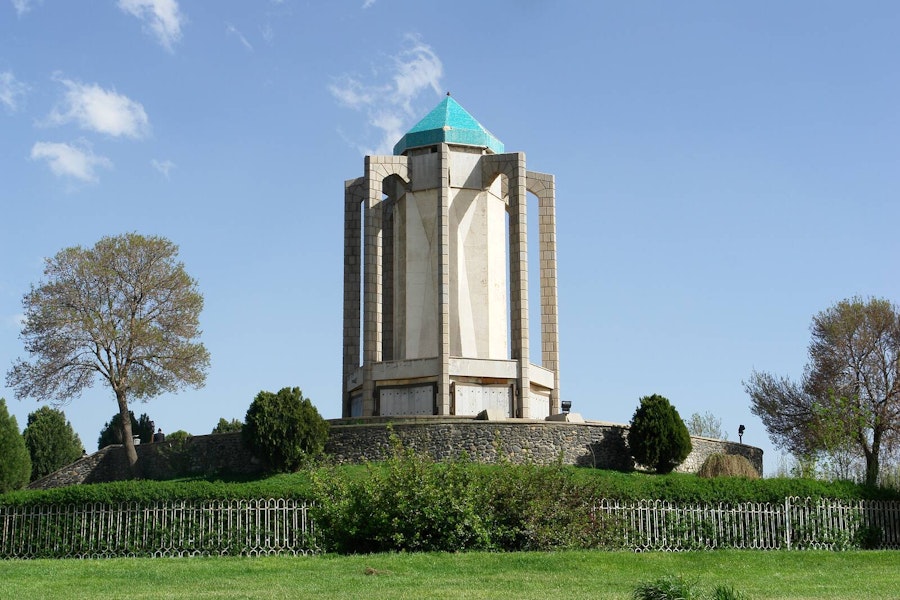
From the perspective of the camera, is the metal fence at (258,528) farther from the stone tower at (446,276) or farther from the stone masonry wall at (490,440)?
the stone tower at (446,276)

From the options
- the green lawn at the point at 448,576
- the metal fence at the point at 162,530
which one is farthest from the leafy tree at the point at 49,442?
the green lawn at the point at 448,576

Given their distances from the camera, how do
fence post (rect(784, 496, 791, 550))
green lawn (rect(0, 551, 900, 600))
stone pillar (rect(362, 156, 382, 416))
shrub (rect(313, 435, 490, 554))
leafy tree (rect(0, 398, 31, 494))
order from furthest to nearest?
1. leafy tree (rect(0, 398, 31, 494))
2. stone pillar (rect(362, 156, 382, 416))
3. fence post (rect(784, 496, 791, 550))
4. shrub (rect(313, 435, 490, 554))
5. green lawn (rect(0, 551, 900, 600))

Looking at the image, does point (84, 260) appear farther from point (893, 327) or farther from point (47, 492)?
point (893, 327)

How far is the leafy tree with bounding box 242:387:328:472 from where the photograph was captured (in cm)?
3105

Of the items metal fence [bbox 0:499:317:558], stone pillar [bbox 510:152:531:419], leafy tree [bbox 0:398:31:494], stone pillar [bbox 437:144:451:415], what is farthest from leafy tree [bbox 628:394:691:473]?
leafy tree [bbox 0:398:31:494]

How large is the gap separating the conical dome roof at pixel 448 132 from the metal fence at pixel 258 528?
18485 mm

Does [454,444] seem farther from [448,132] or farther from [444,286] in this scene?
[448,132]

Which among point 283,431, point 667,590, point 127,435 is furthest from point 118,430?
point 667,590

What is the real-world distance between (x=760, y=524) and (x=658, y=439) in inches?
280

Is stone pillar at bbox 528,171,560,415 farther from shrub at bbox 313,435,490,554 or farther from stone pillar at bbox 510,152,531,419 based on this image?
shrub at bbox 313,435,490,554

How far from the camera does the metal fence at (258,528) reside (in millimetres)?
23516

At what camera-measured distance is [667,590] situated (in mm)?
12602

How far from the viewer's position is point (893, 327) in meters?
43.9

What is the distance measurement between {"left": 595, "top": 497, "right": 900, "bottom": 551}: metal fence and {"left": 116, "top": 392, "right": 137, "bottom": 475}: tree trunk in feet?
60.8
